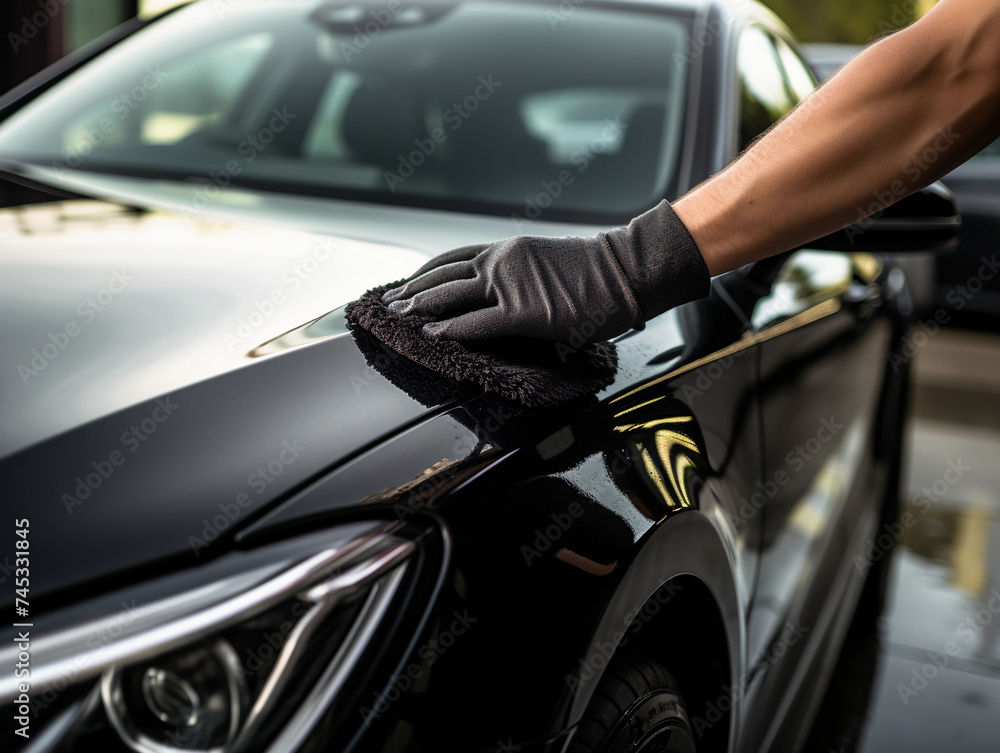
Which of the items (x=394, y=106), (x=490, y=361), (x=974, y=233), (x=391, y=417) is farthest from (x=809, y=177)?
(x=974, y=233)

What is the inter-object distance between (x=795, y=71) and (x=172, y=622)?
213cm

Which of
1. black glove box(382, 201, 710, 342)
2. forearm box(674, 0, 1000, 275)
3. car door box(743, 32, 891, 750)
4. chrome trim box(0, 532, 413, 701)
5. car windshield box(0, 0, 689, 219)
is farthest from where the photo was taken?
car windshield box(0, 0, 689, 219)

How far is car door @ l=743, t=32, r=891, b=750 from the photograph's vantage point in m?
1.46

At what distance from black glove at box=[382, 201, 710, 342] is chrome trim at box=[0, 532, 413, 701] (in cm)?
33

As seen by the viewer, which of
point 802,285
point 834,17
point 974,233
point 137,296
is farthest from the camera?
point 834,17

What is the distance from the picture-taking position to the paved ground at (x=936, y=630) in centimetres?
227

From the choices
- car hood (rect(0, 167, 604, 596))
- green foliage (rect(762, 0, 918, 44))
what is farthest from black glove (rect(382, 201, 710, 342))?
green foliage (rect(762, 0, 918, 44))

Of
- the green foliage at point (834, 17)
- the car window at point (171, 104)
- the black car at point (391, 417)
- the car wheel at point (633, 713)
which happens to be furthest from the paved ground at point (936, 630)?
the green foliage at point (834, 17)

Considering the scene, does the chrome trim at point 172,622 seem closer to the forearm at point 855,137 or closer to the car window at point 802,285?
the forearm at point 855,137

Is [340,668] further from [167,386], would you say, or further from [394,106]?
[394,106]

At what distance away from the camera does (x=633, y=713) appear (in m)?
0.98

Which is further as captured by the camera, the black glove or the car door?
the car door

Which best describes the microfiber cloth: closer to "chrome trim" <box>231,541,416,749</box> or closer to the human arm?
the human arm

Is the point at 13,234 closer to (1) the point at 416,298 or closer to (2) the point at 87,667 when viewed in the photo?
(1) the point at 416,298
